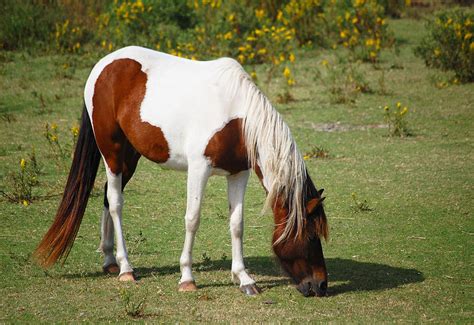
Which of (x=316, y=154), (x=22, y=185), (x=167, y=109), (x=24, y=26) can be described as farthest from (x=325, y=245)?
(x=24, y=26)

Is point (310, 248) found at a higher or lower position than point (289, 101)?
higher

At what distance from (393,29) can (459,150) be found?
730 cm

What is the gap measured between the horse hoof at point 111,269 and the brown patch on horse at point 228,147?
1219mm

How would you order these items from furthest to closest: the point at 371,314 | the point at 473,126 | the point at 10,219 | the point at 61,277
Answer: the point at 473,126 < the point at 10,219 < the point at 61,277 < the point at 371,314

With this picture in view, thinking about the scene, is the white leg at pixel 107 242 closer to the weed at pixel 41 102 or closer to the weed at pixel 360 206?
the weed at pixel 360 206

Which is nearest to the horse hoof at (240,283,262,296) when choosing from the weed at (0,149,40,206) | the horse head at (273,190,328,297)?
the horse head at (273,190,328,297)

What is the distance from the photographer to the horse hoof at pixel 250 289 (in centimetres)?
543

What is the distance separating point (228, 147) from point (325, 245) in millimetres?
1750

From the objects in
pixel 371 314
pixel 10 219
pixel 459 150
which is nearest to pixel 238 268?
pixel 371 314

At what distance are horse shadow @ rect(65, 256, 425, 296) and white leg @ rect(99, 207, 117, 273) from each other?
0.11 metres

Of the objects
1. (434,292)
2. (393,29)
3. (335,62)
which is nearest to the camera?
(434,292)

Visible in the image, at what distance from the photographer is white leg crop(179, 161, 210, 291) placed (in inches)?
211

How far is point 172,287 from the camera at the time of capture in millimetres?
5594

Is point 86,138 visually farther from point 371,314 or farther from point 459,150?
point 459,150
